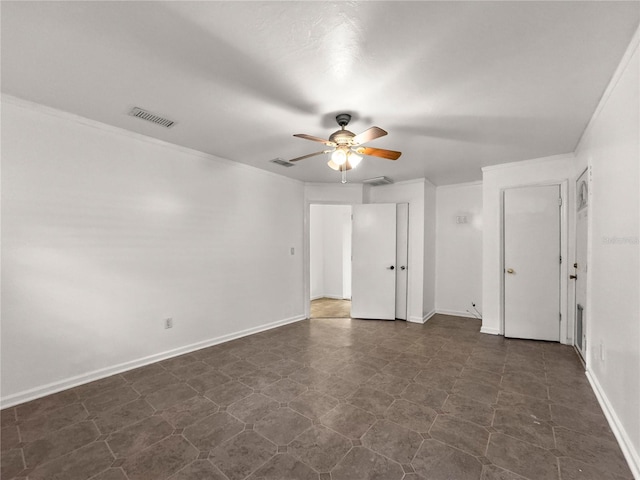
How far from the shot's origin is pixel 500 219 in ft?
13.9

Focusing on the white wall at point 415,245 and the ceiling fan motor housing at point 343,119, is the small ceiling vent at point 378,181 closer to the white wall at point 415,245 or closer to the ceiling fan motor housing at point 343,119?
the white wall at point 415,245

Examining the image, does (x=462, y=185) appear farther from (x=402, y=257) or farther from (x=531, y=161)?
(x=402, y=257)

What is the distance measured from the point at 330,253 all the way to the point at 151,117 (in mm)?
5131

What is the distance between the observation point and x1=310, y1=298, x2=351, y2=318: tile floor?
5.49m

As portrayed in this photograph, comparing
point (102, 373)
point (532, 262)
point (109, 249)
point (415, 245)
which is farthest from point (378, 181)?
point (102, 373)

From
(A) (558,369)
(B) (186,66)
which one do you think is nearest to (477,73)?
(B) (186,66)

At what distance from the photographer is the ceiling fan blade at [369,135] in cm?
221

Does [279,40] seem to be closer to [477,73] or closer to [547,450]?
[477,73]

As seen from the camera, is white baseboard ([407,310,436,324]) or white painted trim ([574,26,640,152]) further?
white baseboard ([407,310,436,324])

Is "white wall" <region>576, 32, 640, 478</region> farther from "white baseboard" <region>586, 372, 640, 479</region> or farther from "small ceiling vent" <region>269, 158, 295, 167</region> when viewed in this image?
"small ceiling vent" <region>269, 158, 295, 167</region>

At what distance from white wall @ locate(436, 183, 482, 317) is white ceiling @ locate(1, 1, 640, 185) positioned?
2296mm

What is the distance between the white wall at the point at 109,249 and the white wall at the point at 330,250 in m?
2.88

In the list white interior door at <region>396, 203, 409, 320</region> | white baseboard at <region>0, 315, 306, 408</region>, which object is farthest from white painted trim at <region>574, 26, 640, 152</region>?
white baseboard at <region>0, 315, 306, 408</region>

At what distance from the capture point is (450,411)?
2285 mm
